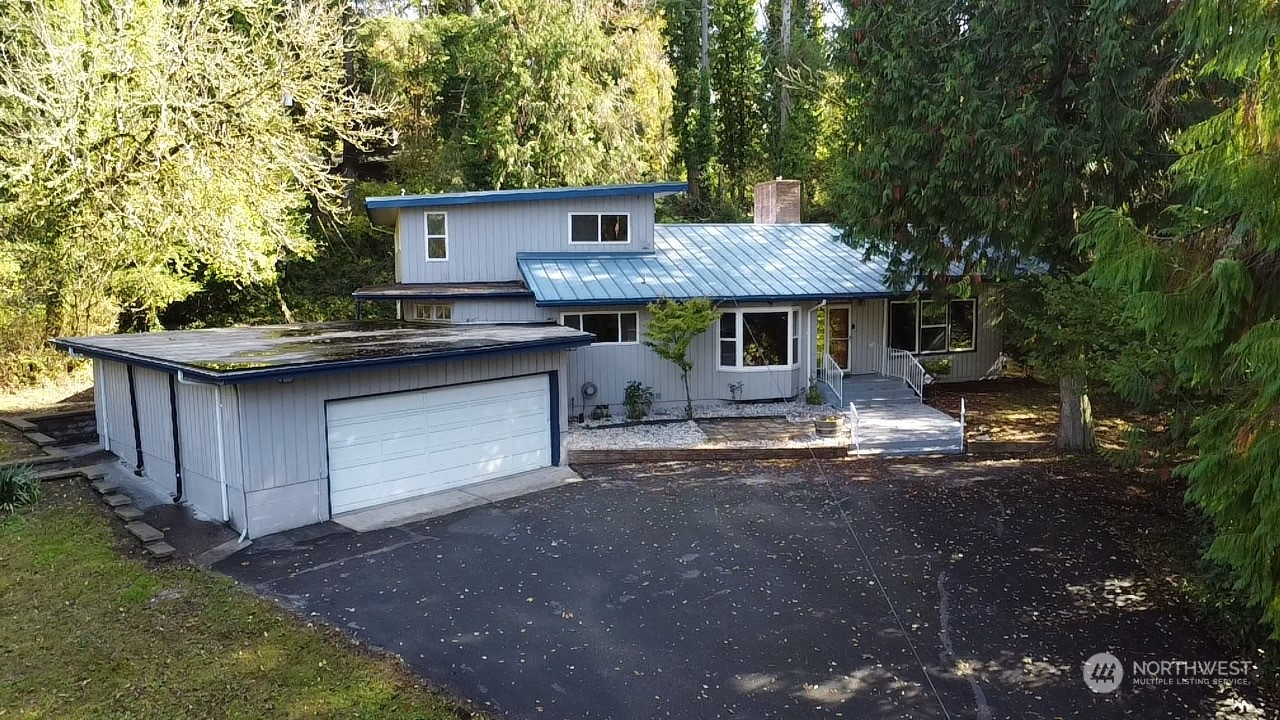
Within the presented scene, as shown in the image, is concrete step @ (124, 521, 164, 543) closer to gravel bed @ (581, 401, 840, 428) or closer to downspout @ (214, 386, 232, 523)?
downspout @ (214, 386, 232, 523)

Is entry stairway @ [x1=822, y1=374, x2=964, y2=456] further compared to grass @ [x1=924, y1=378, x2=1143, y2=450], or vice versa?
grass @ [x1=924, y1=378, x2=1143, y2=450]

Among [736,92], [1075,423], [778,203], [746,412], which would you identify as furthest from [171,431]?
[736,92]

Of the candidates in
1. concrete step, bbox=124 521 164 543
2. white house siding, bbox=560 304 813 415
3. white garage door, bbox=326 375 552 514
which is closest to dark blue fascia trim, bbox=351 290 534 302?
white house siding, bbox=560 304 813 415

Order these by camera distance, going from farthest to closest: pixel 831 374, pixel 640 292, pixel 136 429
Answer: pixel 831 374
pixel 640 292
pixel 136 429

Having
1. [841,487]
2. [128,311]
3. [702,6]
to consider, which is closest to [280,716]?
[841,487]

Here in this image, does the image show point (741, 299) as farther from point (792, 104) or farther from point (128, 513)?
point (792, 104)

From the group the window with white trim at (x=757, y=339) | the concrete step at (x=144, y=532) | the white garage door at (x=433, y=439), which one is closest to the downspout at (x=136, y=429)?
the concrete step at (x=144, y=532)

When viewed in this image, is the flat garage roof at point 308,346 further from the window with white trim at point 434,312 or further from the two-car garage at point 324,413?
the window with white trim at point 434,312
